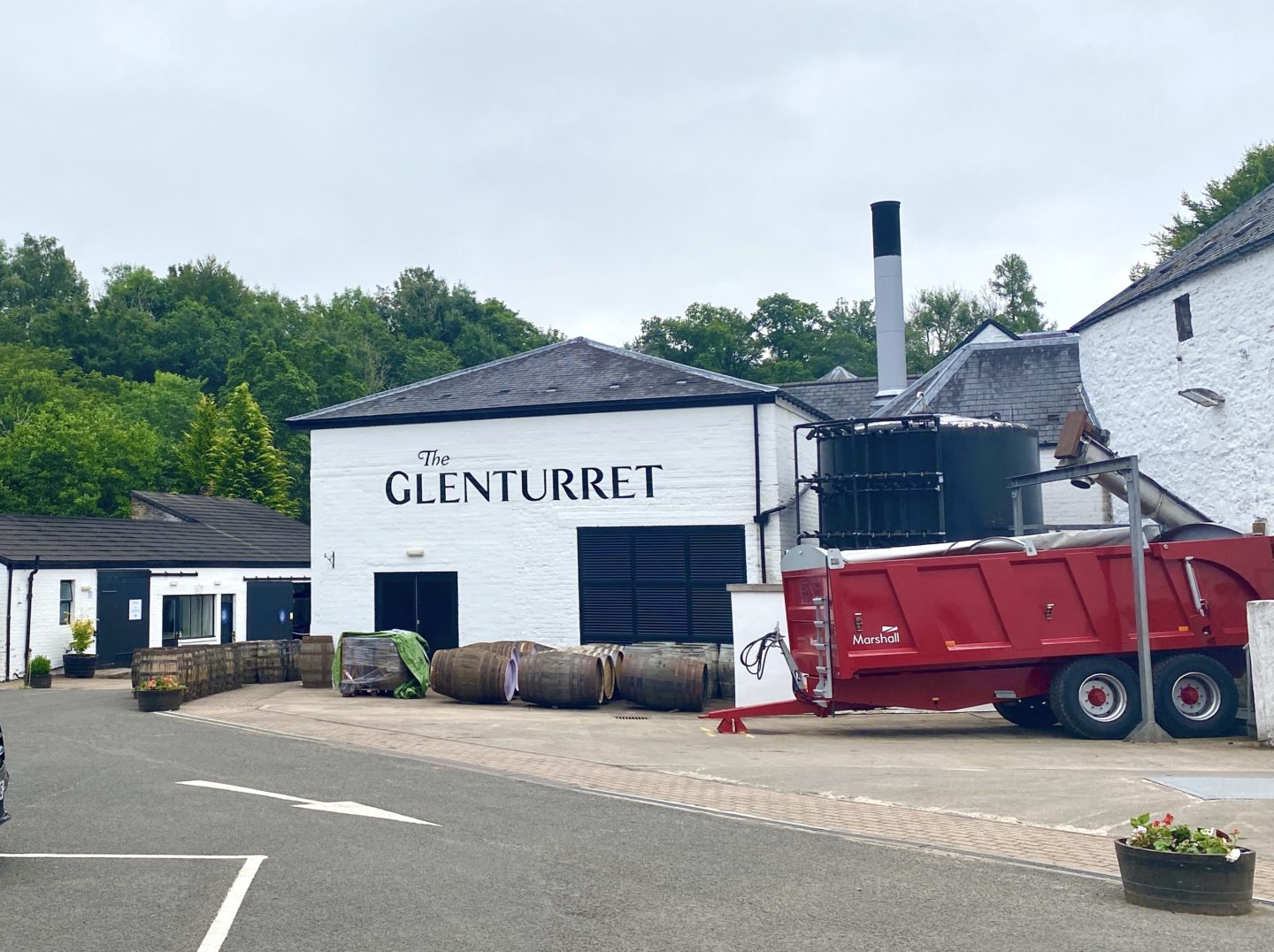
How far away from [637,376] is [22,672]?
17.3 m

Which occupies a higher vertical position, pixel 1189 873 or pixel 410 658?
pixel 410 658

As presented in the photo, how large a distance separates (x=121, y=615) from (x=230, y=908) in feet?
94.0

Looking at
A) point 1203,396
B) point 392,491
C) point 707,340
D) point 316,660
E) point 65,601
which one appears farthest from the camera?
point 707,340

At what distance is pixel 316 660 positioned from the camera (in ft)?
81.3

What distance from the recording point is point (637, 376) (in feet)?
87.4

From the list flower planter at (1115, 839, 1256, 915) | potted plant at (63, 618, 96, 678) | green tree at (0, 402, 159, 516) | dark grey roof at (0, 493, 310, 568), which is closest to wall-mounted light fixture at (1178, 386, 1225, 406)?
flower planter at (1115, 839, 1256, 915)

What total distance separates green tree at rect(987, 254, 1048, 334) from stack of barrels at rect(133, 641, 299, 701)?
215 ft

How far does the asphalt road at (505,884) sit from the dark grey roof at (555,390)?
13.8m

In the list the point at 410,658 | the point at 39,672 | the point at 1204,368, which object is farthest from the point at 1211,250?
the point at 39,672

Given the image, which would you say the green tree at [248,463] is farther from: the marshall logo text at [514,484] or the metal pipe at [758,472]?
the metal pipe at [758,472]

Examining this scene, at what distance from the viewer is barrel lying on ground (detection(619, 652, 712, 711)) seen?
20391 millimetres

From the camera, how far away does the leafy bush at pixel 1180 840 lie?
7641 mm

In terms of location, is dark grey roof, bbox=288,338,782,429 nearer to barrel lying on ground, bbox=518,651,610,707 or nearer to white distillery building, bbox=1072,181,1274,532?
barrel lying on ground, bbox=518,651,610,707

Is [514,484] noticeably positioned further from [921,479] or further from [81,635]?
[81,635]
